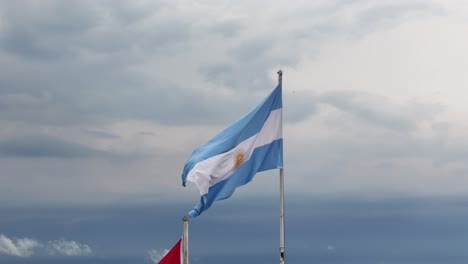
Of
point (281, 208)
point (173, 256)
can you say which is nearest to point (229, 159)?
point (281, 208)

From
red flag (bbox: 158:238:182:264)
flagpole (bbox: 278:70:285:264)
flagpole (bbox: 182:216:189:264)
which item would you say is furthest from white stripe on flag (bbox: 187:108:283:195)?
red flag (bbox: 158:238:182:264)

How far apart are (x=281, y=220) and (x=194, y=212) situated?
400 cm

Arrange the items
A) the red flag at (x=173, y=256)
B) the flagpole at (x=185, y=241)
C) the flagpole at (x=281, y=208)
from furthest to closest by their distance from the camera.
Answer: the flagpole at (x=281, y=208)
the red flag at (x=173, y=256)
the flagpole at (x=185, y=241)

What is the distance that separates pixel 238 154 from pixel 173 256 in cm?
527

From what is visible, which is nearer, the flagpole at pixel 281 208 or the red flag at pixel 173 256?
the red flag at pixel 173 256

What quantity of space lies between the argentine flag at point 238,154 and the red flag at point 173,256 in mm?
1939

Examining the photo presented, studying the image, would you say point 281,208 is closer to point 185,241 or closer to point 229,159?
point 229,159

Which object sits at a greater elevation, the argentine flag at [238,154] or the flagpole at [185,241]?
the argentine flag at [238,154]

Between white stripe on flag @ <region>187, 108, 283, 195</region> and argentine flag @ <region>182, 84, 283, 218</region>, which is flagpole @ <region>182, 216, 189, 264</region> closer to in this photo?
argentine flag @ <region>182, 84, 283, 218</region>

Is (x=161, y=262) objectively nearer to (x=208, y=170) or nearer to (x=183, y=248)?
(x=183, y=248)

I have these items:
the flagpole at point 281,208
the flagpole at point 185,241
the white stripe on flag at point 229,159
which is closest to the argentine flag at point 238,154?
the white stripe on flag at point 229,159

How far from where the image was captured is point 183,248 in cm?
3531

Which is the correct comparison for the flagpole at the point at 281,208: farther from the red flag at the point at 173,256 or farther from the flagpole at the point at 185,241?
the red flag at the point at 173,256

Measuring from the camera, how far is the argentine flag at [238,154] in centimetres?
3666
